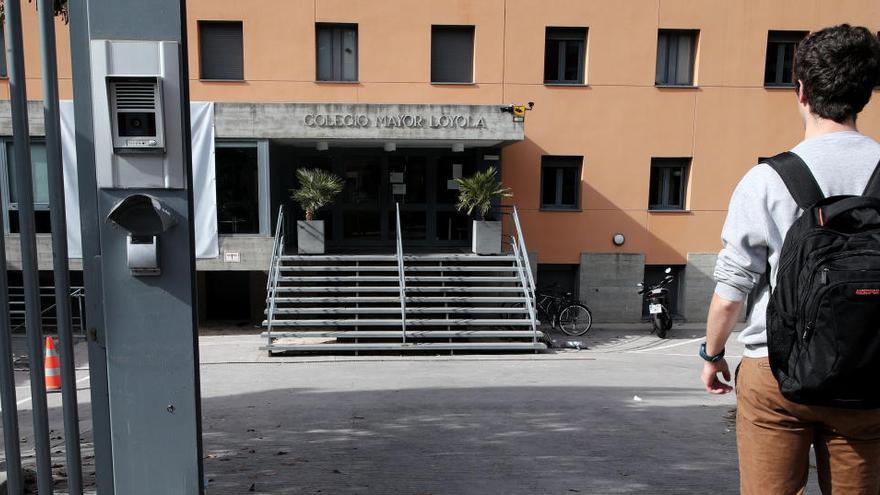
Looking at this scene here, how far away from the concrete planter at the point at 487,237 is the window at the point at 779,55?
7866 mm

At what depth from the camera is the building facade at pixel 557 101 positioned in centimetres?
1330

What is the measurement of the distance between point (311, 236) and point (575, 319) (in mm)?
5772

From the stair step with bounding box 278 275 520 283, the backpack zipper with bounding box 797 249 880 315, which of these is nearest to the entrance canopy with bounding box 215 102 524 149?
the stair step with bounding box 278 275 520 283

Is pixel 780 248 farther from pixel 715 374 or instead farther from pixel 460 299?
pixel 460 299

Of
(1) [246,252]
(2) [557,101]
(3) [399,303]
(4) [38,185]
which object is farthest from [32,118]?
(2) [557,101]

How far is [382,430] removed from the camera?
514 centimetres

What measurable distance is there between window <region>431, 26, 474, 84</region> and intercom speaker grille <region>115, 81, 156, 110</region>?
1200 cm

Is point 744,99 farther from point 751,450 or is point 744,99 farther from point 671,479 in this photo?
point 751,450

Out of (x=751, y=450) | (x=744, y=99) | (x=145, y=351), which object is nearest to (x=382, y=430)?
(x=145, y=351)

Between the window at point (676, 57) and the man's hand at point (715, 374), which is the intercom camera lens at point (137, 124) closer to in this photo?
the man's hand at point (715, 374)

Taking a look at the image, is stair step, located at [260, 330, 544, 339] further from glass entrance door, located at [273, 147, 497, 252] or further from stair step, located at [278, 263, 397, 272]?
glass entrance door, located at [273, 147, 497, 252]

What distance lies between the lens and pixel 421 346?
985 cm

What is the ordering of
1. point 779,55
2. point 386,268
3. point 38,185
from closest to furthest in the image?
point 38,185 < point 386,268 < point 779,55

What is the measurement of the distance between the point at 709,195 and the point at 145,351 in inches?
558
